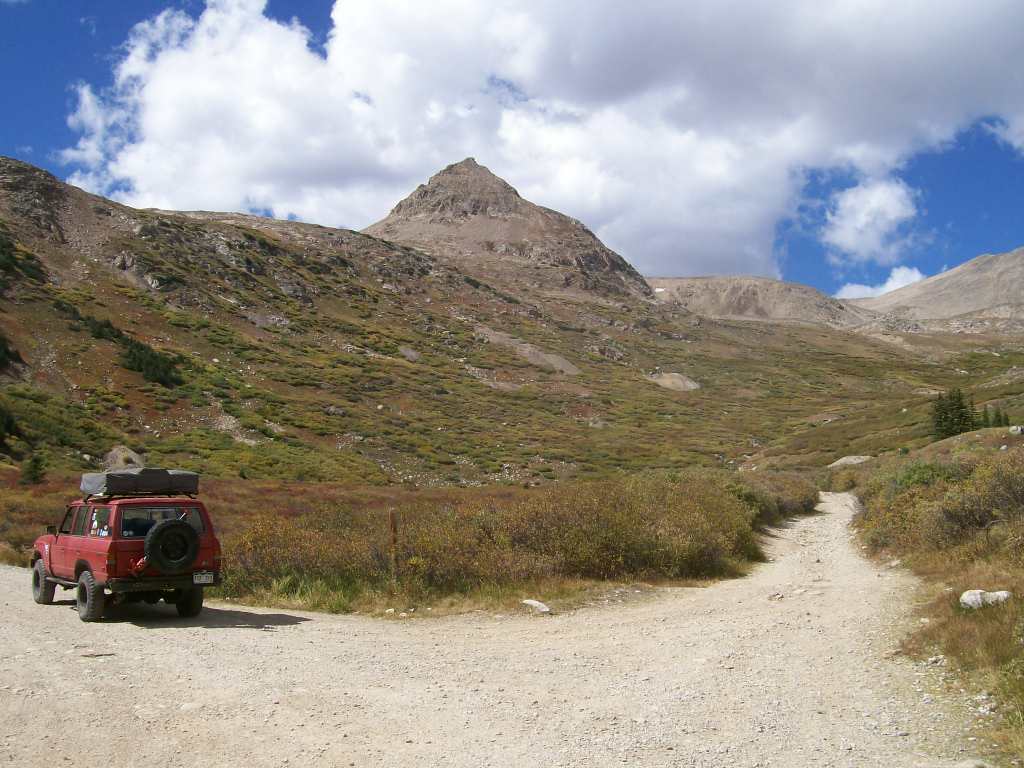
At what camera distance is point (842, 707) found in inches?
250

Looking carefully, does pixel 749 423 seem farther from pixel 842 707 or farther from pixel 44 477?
pixel 842 707

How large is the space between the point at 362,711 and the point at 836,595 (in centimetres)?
893

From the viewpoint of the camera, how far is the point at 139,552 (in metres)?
10.6

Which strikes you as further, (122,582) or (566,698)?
(122,582)

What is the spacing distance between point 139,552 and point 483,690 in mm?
6413

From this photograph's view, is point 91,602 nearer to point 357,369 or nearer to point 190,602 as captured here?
point 190,602

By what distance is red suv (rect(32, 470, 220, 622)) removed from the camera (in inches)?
412

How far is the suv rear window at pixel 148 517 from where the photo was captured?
420 inches

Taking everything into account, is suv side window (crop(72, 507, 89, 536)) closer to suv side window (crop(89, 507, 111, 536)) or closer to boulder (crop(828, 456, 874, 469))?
suv side window (crop(89, 507, 111, 536))

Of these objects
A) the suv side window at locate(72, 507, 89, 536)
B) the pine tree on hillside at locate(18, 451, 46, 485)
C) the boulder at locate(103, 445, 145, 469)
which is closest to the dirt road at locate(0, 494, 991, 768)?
the suv side window at locate(72, 507, 89, 536)

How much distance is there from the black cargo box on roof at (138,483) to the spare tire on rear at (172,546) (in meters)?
1.20

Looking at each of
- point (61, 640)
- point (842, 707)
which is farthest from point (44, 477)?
point (842, 707)

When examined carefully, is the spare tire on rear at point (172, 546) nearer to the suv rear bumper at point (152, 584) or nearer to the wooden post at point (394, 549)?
the suv rear bumper at point (152, 584)

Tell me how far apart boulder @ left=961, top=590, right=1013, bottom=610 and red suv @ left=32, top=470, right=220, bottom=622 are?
1047 cm
